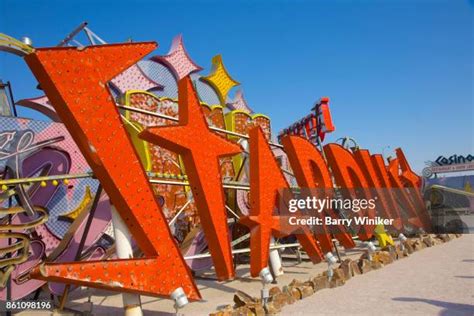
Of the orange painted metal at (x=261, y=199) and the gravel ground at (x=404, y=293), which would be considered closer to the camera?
the gravel ground at (x=404, y=293)

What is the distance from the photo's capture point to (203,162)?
7.82m

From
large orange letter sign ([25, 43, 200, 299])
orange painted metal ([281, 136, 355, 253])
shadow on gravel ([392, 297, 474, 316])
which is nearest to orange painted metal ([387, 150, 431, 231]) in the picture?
orange painted metal ([281, 136, 355, 253])

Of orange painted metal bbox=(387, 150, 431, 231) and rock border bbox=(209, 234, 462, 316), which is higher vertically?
orange painted metal bbox=(387, 150, 431, 231)

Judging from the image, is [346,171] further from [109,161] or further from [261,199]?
[109,161]

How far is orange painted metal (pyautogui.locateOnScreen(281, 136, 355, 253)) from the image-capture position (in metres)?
11.0

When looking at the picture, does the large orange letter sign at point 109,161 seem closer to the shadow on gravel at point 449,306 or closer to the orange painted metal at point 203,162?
the orange painted metal at point 203,162

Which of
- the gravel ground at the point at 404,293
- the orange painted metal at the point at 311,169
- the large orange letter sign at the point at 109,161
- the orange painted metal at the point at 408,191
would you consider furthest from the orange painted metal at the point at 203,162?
the orange painted metal at the point at 408,191

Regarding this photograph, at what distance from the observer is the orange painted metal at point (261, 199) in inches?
362

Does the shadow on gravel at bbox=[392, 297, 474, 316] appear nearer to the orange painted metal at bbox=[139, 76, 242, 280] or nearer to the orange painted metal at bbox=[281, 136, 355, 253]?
the orange painted metal at bbox=[281, 136, 355, 253]

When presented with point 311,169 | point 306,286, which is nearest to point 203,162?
point 306,286

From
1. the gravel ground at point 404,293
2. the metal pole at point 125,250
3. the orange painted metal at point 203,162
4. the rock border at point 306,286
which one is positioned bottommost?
the gravel ground at point 404,293

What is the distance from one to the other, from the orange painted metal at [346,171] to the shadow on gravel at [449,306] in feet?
14.9

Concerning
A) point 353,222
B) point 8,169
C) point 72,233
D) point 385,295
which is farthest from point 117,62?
point 353,222

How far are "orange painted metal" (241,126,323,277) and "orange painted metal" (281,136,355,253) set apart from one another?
3.62 feet
